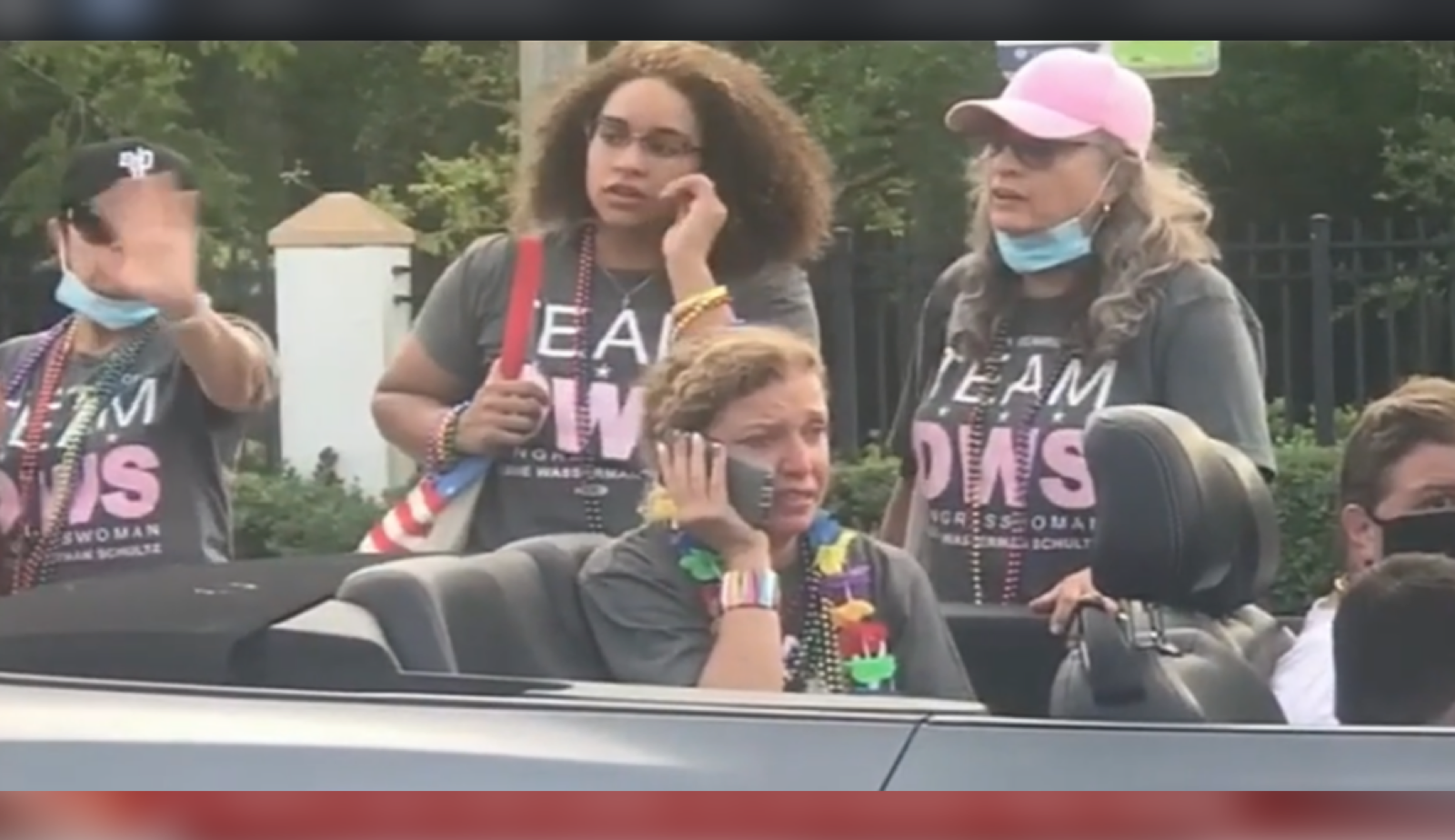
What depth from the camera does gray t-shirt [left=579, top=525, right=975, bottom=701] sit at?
7.30 ft

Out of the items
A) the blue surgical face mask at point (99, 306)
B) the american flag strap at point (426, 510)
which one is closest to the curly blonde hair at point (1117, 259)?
the american flag strap at point (426, 510)

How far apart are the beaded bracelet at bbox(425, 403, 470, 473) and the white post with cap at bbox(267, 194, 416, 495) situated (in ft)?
0.10

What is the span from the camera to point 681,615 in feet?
7.43

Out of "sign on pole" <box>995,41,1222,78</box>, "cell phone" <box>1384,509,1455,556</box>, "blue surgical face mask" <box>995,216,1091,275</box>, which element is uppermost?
"sign on pole" <box>995,41,1222,78</box>

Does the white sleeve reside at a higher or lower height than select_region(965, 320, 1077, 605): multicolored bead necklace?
lower

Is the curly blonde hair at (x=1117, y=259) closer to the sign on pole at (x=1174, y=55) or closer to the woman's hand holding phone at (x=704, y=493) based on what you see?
the sign on pole at (x=1174, y=55)

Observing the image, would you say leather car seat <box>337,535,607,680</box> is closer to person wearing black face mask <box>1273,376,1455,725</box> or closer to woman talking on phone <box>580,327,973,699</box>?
woman talking on phone <box>580,327,973,699</box>

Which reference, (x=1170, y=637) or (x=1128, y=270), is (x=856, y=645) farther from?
(x=1128, y=270)

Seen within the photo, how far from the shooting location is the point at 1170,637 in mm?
2223

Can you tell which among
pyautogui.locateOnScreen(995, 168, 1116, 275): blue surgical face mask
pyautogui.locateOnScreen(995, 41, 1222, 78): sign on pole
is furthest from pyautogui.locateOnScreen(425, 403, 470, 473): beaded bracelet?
pyautogui.locateOnScreen(995, 41, 1222, 78): sign on pole

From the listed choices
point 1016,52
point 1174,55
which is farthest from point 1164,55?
point 1016,52

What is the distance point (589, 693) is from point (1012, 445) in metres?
0.50

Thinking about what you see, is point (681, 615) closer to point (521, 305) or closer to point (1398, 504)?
point (521, 305)
